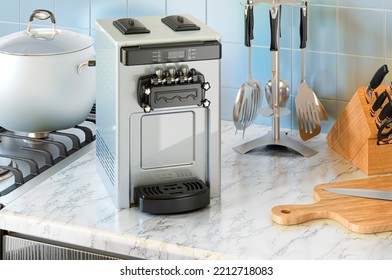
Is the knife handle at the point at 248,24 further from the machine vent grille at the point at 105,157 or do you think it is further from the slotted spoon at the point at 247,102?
the machine vent grille at the point at 105,157

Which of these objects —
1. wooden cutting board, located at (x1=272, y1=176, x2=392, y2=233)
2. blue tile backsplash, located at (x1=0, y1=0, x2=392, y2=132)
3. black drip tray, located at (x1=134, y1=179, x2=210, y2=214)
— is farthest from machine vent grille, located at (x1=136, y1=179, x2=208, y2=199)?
blue tile backsplash, located at (x1=0, y1=0, x2=392, y2=132)

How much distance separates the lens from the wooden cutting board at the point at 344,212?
1990 millimetres

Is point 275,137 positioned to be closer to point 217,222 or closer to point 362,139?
point 362,139

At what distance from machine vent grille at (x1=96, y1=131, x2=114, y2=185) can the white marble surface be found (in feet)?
0.19

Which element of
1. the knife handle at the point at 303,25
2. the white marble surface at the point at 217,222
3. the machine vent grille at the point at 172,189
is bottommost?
the white marble surface at the point at 217,222

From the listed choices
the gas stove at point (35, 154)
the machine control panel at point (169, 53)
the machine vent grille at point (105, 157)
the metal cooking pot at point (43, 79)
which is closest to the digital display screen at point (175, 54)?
the machine control panel at point (169, 53)

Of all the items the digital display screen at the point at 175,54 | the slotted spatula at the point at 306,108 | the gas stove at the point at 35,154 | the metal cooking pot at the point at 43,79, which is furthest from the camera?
the slotted spatula at the point at 306,108

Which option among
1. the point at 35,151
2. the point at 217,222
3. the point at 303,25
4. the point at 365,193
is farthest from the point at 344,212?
the point at 35,151

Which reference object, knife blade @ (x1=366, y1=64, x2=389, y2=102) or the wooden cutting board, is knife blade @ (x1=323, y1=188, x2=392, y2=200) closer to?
the wooden cutting board

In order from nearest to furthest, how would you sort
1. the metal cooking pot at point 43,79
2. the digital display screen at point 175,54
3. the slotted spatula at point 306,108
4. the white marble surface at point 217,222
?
the white marble surface at point 217,222, the digital display screen at point 175,54, the metal cooking pot at point 43,79, the slotted spatula at point 306,108

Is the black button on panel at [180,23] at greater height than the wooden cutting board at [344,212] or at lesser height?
greater

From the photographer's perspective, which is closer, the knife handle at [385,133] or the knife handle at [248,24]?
the knife handle at [385,133]

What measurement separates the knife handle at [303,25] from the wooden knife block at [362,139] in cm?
20
